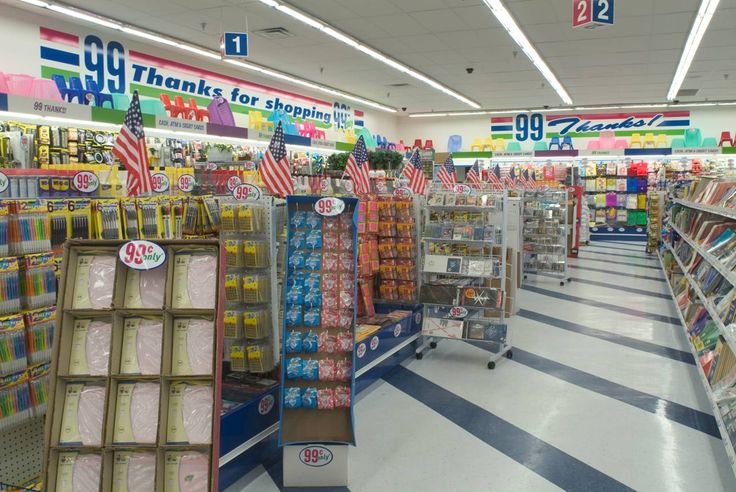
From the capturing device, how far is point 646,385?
14.9 feet

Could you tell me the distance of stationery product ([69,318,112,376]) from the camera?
2207mm

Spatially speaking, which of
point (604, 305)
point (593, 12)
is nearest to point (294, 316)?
point (593, 12)

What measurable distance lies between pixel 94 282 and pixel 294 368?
1.21 meters

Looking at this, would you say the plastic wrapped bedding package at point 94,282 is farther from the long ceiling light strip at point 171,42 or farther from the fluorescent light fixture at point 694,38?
the fluorescent light fixture at point 694,38

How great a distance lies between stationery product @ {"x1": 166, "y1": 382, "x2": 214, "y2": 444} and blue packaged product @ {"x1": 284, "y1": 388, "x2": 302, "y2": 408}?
2.90ft

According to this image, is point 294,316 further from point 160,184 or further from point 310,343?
point 160,184

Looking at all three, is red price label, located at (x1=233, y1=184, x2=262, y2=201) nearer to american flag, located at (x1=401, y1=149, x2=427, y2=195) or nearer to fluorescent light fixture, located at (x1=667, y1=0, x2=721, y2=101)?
american flag, located at (x1=401, y1=149, x2=427, y2=195)

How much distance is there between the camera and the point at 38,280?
279 cm

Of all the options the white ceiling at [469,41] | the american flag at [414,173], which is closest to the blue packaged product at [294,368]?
the american flag at [414,173]

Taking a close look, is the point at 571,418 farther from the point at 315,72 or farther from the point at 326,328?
the point at 315,72

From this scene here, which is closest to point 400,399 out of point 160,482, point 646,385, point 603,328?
point 646,385

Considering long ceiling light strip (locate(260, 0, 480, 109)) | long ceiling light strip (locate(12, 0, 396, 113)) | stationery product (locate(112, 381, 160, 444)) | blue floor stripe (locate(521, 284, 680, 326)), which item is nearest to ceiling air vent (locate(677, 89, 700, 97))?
long ceiling light strip (locate(260, 0, 480, 109))

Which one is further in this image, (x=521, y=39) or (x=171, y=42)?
(x=171, y=42)

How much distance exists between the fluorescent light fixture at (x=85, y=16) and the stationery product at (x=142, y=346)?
8.05 metres
